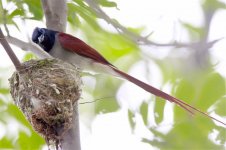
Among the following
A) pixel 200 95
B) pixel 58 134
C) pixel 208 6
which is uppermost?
pixel 208 6

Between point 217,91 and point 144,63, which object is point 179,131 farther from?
point 144,63

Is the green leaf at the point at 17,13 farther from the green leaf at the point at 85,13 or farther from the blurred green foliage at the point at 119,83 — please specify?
the green leaf at the point at 85,13

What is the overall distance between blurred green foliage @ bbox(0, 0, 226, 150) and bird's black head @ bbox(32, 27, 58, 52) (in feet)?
0.35

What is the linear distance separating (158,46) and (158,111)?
1.21ft

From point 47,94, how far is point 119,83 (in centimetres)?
89

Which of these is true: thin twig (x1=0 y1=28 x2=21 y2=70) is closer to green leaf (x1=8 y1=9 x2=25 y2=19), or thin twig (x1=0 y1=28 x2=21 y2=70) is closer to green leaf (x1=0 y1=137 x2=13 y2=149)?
green leaf (x1=8 y1=9 x2=25 y2=19)

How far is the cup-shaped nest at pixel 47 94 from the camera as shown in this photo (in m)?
2.81

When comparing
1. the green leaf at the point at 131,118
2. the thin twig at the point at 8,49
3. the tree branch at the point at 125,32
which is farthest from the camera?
the green leaf at the point at 131,118

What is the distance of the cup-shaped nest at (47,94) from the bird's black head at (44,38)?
0.71 ft

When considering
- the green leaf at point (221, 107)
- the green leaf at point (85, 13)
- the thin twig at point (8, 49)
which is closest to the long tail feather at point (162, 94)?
the green leaf at point (221, 107)

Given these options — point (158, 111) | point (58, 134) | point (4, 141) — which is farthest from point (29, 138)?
point (158, 111)

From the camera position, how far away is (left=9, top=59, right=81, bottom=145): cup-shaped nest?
9.23 feet

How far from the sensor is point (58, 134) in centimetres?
284

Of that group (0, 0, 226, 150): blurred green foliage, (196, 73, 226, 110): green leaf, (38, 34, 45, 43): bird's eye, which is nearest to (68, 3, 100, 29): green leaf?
(0, 0, 226, 150): blurred green foliage
